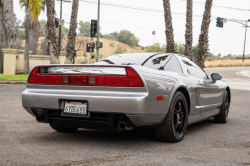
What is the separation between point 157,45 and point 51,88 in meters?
87.7

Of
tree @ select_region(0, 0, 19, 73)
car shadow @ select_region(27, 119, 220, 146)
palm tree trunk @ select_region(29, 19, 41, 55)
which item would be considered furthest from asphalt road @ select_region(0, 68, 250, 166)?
palm tree trunk @ select_region(29, 19, 41, 55)

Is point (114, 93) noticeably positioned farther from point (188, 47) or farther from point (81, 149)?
point (188, 47)

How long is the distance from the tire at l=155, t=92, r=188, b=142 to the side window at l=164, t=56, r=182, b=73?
54 cm

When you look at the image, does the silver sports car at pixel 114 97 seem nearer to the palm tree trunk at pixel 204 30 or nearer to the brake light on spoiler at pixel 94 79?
the brake light on spoiler at pixel 94 79

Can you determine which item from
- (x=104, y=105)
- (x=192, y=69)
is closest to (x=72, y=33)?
(x=192, y=69)

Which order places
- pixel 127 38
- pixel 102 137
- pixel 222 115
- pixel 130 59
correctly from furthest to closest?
pixel 127 38, pixel 222 115, pixel 130 59, pixel 102 137

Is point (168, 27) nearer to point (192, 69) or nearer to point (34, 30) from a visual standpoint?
point (192, 69)

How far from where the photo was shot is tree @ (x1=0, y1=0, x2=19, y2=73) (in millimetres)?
25641

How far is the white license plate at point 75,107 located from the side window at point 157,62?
1324 mm

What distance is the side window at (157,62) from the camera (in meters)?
5.01

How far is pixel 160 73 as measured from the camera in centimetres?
453

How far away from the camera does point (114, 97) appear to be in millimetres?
4051

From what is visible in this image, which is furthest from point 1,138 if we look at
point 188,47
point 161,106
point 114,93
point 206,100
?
point 188,47

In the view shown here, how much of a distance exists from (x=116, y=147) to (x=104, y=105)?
0.65 m
